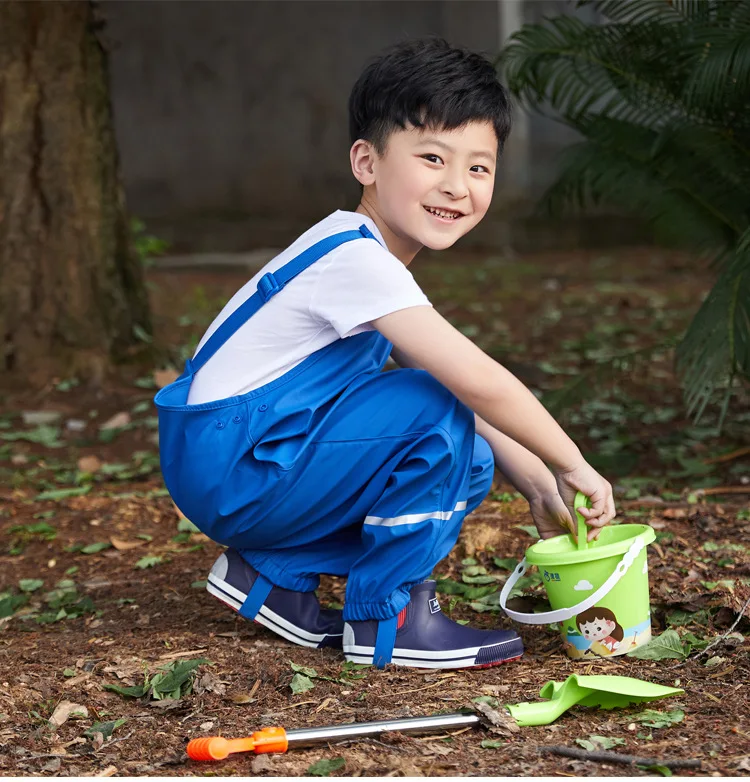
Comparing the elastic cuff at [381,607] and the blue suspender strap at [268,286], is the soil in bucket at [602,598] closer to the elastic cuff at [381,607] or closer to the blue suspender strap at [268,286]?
the elastic cuff at [381,607]

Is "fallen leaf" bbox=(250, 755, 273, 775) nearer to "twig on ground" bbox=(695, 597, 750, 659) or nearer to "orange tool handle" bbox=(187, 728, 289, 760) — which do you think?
"orange tool handle" bbox=(187, 728, 289, 760)

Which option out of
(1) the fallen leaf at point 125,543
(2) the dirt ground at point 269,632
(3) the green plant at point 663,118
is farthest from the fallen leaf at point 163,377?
(3) the green plant at point 663,118

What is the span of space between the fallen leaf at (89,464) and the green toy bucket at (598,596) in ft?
6.51

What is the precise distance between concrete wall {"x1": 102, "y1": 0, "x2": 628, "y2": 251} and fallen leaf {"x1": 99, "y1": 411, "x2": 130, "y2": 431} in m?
4.51

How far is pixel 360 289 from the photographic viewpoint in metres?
1.97

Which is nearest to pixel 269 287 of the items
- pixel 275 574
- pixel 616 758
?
pixel 275 574

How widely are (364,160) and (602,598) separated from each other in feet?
3.21

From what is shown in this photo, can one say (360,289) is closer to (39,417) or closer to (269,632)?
(269,632)

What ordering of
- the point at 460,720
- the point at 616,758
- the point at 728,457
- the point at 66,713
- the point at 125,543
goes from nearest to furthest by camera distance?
1. the point at 616,758
2. the point at 460,720
3. the point at 66,713
4. the point at 125,543
5. the point at 728,457

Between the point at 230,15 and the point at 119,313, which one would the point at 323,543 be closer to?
the point at 119,313

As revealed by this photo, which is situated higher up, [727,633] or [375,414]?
→ [375,414]

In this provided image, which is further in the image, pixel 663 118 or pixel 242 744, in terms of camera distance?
pixel 663 118

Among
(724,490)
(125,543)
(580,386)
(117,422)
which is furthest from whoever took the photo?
(117,422)

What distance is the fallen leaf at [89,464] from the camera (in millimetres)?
3641
